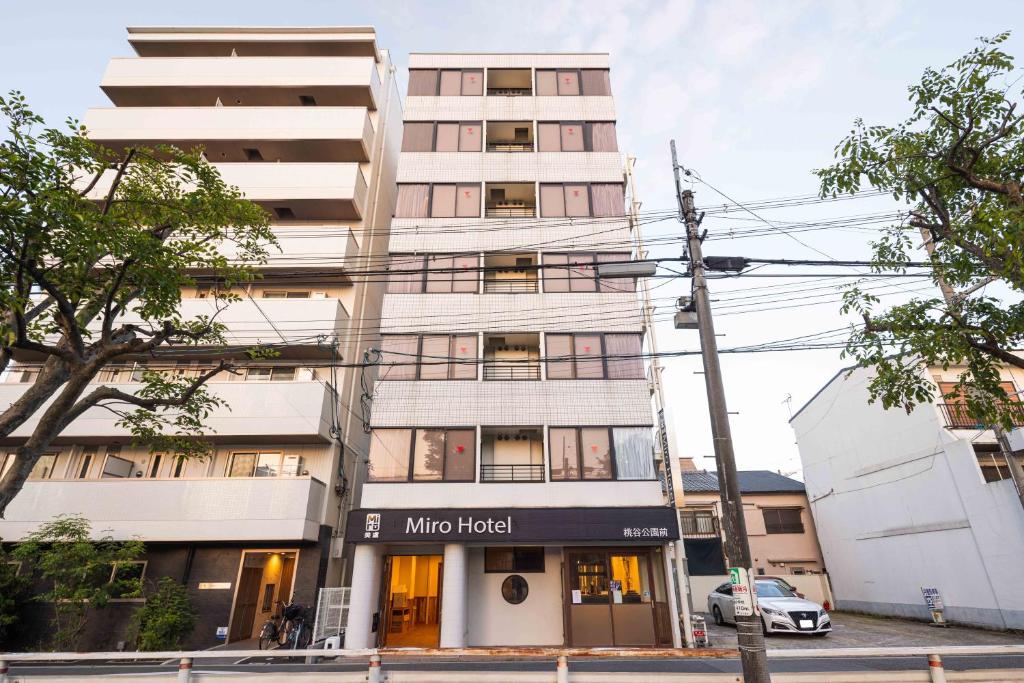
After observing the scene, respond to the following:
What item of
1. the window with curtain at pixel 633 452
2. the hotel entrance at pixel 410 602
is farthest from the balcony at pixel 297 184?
the window with curtain at pixel 633 452

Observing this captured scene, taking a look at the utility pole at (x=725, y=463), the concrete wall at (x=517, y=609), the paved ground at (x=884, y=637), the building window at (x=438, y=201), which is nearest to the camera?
the utility pole at (x=725, y=463)

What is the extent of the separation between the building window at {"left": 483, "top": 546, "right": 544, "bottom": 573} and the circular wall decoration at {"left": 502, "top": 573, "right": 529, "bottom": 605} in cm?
23

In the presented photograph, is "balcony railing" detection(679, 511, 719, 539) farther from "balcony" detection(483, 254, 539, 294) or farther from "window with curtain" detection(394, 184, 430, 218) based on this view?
"window with curtain" detection(394, 184, 430, 218)

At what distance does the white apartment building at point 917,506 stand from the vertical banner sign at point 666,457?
5.71m

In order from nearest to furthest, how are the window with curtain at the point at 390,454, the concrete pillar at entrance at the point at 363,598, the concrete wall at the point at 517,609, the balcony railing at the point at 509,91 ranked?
the concrete pillar at entrance at the point at 363,598 → the concrete wall at the point at 517,609 → the window with curtain at the point at 390,454 → the balcony railing at the point at 509,91

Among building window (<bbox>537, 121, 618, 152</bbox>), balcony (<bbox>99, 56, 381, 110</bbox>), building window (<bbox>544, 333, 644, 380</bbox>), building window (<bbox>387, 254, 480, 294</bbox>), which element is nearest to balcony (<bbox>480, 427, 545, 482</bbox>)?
building window (<bbox>544, 333, 644, 380</bbox>)

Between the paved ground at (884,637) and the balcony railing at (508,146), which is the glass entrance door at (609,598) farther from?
the balcony railing at (508,146)

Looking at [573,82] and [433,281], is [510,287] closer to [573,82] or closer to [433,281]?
[433,281]

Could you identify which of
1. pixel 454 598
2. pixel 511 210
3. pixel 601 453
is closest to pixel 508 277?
pixel 511 210

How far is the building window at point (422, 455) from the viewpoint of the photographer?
15.1 metres

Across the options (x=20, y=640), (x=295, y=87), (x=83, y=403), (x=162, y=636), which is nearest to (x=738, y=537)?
(x=83, y=403)

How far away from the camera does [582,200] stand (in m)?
19.1

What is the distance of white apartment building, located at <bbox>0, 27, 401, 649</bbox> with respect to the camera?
49.8ft

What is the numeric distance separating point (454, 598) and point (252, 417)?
887cm
